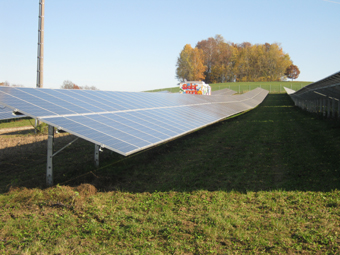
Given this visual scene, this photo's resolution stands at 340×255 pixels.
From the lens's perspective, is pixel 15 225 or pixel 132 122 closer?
pixel 15 225

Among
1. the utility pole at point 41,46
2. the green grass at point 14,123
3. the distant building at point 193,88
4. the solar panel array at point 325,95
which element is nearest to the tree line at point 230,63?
the distant building at point 193,88

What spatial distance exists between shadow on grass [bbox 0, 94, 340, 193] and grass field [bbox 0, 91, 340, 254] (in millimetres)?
38

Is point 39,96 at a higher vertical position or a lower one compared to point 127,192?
higher

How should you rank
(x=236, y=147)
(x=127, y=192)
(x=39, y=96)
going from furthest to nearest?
(x=236, y=147) < (x=39, y=96) < (x=127, y=192)

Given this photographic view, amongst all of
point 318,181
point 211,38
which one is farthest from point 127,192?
point 211,38

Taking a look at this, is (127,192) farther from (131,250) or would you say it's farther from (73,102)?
(73,102)

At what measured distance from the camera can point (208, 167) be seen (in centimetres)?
1084

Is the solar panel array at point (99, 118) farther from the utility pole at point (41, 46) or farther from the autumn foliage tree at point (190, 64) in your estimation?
the autumn foliage tree at point (190, 64)

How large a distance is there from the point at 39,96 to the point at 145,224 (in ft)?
22.8

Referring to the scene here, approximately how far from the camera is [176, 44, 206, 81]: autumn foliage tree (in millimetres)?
108125

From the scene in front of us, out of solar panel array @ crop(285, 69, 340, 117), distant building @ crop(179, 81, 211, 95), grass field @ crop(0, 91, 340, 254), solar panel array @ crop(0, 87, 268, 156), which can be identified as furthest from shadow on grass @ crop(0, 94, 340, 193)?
distant building @ crop(179, 81, 211, 95)

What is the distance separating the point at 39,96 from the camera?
1062 centimetres

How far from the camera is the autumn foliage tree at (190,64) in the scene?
355 feet

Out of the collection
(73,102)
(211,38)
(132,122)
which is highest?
(211,38)
